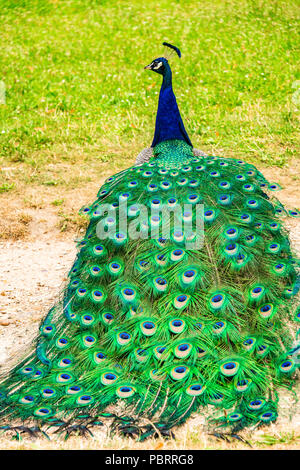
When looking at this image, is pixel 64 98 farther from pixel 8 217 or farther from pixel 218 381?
pixel 218 381

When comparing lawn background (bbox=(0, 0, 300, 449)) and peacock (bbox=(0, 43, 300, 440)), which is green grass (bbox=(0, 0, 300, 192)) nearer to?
lawn background (bbox=(0, 0, 300, 449))

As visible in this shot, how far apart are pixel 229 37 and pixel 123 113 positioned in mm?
3681

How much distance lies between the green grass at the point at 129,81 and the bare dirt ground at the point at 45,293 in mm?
1046

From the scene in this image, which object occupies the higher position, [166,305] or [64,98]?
[166,305]

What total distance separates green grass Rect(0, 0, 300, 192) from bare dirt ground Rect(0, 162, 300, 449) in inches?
41.2

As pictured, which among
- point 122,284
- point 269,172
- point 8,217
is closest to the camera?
point 122,284

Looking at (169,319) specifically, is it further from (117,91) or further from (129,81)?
(129,81)

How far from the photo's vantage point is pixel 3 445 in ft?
10.7

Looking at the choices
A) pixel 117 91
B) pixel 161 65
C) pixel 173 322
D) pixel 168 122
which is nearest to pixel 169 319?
pixel 173 322

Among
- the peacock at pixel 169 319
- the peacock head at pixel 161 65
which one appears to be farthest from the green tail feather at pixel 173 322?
the peacock head at pixel 161 65

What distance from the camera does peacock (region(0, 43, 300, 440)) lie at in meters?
3.34

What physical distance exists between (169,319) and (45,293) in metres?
2.24

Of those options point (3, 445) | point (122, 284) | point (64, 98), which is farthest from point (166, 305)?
point (64, 98)

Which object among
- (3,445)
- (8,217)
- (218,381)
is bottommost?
(8,217)
